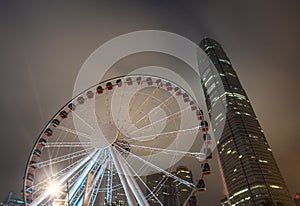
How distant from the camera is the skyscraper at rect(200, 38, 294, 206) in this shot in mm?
90375

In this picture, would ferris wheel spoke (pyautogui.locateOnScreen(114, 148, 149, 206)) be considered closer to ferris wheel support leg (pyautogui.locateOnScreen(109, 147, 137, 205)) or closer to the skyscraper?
ferris wheel support leg (pyautogui.locateOnScreen(109, 147, 137, 205))

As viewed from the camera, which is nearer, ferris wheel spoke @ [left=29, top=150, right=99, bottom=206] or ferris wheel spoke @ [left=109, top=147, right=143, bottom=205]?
ferris wheel spoke @ [left=109, top=147, right=143, bottom=205]

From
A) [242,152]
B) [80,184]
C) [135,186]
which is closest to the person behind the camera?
[135,186]

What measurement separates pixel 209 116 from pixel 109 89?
355ft

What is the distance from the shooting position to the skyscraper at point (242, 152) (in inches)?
3558

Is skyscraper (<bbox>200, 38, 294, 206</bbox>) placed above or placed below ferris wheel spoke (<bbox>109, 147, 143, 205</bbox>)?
above

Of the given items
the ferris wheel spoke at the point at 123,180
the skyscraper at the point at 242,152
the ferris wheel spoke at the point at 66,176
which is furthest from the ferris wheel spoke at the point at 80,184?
the skyscraper at the point at 242,152

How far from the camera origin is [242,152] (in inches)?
3994

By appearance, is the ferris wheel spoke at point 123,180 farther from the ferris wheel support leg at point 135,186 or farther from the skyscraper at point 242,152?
the skyscraper at point 242,152

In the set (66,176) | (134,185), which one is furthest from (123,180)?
(66,176)

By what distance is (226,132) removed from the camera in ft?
370

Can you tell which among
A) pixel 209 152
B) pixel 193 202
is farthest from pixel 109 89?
pixel 193 202

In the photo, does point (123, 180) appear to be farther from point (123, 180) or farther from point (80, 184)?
point (80, 184)

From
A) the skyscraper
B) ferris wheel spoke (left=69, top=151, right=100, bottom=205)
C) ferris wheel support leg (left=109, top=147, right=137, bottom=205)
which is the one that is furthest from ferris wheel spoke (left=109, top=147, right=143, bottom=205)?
the skyscraper
